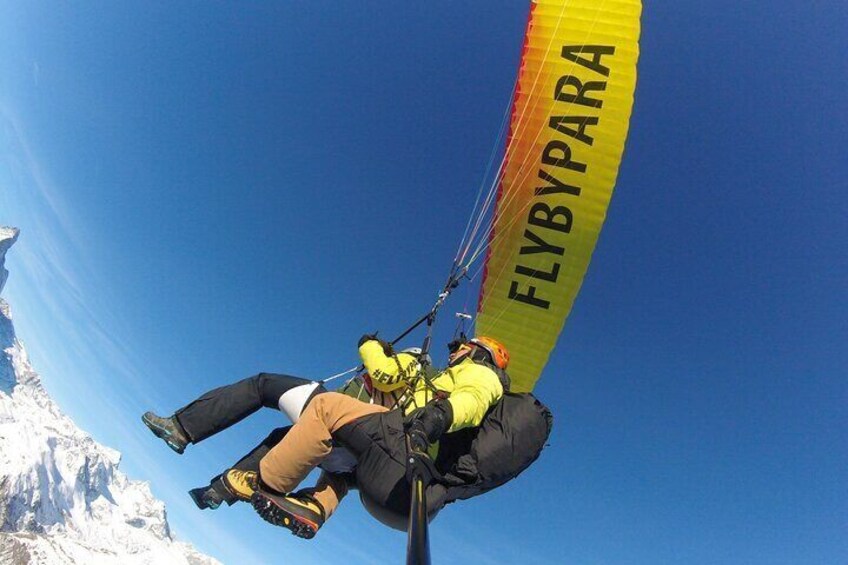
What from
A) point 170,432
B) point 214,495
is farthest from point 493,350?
point 170,432

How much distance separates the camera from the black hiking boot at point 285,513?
3.77 meters

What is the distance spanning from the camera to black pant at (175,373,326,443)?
4223mm

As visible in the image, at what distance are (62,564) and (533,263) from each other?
749ft

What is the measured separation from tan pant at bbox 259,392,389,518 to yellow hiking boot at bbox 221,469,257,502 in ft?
0.87

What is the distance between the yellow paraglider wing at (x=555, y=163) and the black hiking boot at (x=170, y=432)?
6.37 metres

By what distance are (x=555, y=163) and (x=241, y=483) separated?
787 cm

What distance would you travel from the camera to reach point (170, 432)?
163 inches

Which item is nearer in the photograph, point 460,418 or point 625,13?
point 460,418

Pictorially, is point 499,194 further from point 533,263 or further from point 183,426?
point 183,426

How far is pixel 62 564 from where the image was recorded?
172 metres

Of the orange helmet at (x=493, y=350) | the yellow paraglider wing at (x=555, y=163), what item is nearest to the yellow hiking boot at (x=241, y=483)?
the orange helmet at (x=493, y=350)

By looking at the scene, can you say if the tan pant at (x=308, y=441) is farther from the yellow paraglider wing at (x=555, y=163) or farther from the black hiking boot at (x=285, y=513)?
the yellow paraglider wing at (x=555, y=163)

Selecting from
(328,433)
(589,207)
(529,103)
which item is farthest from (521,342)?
(328,433)

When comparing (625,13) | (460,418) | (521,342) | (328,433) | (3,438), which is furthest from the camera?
(3,438)
